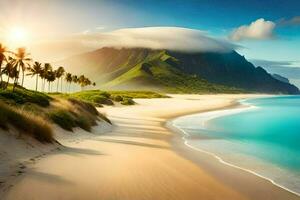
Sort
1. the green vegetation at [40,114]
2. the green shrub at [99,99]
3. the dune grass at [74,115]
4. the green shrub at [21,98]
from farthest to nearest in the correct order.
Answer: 1. the green shrub at [99,99]
2. the green shrub at [21,98]
3. the dune grass at [74,115]
4. the green vegetation at [40,114]

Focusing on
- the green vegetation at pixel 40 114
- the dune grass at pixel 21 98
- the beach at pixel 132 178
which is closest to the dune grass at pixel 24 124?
the green vegetation at pixel 40 114

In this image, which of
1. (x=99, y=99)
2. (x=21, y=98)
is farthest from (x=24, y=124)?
(x=99, y=99)

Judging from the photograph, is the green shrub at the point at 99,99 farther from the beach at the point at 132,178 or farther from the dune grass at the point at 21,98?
Answer: the beach at the point at 132,178

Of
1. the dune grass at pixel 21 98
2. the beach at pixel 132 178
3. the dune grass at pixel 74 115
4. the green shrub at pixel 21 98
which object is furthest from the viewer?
the green shrub at pixel 21 98

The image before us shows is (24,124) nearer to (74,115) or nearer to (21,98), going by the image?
(21,98)

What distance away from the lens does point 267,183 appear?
18.2 meters

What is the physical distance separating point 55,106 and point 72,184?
889 inches

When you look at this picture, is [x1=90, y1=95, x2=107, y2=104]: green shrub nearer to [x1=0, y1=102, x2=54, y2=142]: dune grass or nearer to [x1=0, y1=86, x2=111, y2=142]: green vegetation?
[x1=0, y1=86, x2=111, y2=142]: green vegetation

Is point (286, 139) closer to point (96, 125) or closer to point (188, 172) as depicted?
point (96, 125)

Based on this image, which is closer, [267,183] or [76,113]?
[267,183]

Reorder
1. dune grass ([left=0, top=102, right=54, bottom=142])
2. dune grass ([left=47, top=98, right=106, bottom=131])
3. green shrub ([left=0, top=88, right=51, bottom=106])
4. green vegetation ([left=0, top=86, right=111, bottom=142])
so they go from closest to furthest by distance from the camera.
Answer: dune grass ([left=0, top=102, right=54, bottom=142]), green vegetation ([left=0, top=86, right=111, bottom=142]), dune grass ([left=47, top=98, right=106, bottom=131]), green shrub ([left=0, top=88, right=51, bottom=106])

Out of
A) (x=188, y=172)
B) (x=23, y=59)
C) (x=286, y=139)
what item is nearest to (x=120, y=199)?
(x=188, y=172)

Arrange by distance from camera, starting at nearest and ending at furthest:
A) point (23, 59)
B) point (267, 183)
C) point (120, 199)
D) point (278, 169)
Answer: point (120, 199), point (267, 183), point (278, 169), point (23, 59)

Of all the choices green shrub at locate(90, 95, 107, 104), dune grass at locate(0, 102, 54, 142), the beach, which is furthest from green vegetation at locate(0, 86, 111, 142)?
green shrub at locate(90, 95, 107, 104)
